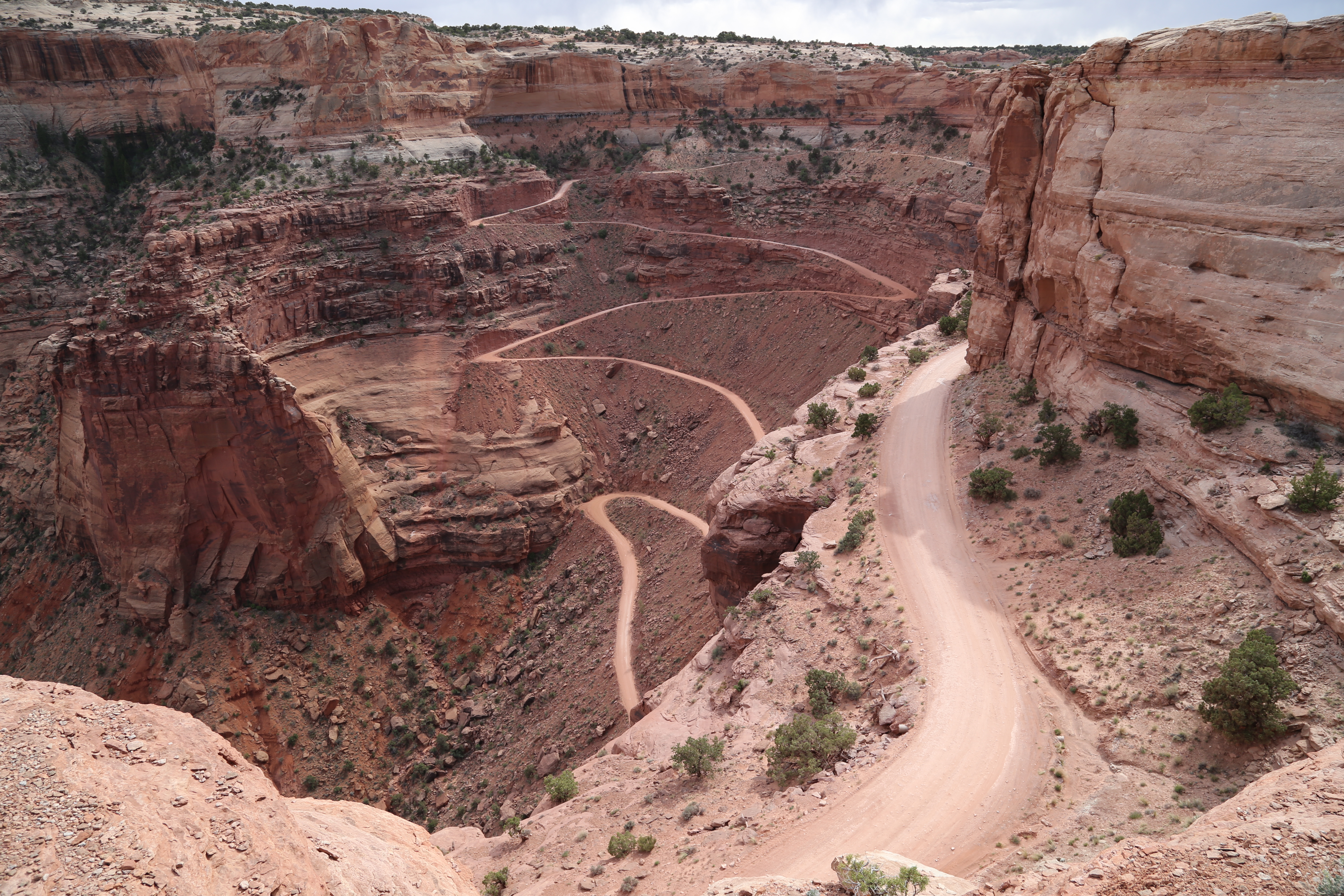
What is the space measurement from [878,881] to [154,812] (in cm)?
1099

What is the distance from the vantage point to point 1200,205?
852 inches

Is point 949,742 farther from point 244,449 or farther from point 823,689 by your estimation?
point 244,449

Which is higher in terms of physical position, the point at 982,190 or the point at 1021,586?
the point at 982,190

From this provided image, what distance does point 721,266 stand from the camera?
62.2 metres

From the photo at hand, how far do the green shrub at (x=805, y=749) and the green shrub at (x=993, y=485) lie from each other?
1214 centimetres

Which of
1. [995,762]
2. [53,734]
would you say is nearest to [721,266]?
[995,762]

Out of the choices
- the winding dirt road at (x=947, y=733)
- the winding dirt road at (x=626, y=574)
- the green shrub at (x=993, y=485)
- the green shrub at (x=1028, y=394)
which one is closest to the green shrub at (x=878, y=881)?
the winding dirt road at (x=947, y=733)

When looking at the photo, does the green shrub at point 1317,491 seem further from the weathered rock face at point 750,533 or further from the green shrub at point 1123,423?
the weathered rock face at point 750,533

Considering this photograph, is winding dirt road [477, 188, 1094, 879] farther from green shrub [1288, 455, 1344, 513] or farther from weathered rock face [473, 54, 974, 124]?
weathered rock face [473, 54, 974, 124]

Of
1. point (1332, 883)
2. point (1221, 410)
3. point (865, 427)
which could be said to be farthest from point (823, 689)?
point (865, 427)

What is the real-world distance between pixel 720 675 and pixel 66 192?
218ft

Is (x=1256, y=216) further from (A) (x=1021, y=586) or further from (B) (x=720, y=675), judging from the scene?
(B) (x=720, y=675)

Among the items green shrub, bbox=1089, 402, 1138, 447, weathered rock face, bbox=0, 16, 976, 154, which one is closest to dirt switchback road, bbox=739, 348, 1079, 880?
green shrub, bbox=1089, 402, 1138, 447

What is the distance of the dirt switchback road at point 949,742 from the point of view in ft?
52.2
